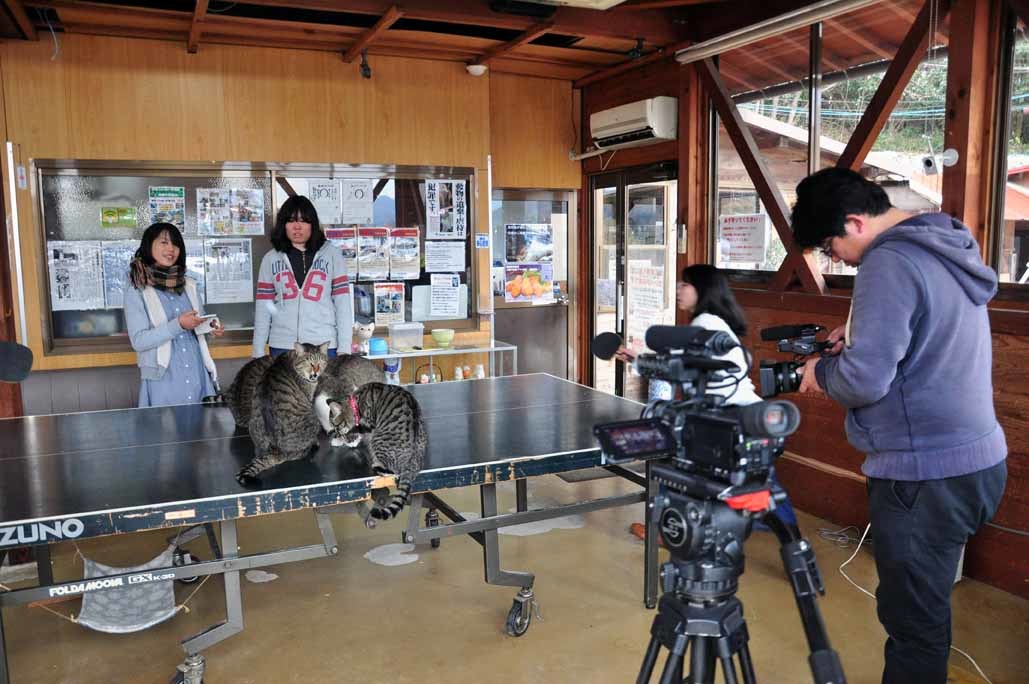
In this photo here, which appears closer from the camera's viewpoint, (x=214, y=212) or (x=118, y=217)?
(x=118, y=217)

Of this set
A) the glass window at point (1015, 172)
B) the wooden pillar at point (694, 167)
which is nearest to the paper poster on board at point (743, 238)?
the wooden pillar at point (694, 167)

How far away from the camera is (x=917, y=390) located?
1812 mm

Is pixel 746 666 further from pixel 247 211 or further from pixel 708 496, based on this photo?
pixel 247 211

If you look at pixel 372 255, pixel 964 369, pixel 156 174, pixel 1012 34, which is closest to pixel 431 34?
pixel 372 255

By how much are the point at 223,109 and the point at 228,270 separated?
1.03 metres

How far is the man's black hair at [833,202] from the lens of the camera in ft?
6.13

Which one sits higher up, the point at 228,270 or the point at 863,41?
the point at 863,41

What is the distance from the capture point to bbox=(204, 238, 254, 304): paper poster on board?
200 inches

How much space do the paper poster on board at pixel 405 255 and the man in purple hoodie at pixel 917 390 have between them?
3.99 metres

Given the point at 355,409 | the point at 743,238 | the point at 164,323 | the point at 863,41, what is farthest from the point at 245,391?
the point at 863,41

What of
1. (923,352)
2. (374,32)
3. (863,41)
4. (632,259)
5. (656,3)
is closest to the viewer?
(923,352)

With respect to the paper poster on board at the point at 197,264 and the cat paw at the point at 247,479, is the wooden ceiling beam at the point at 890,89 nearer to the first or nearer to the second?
the cat paw at the point at 247,479

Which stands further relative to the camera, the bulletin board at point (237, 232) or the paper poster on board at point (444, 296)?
the paper poster on board at point (444, 296)

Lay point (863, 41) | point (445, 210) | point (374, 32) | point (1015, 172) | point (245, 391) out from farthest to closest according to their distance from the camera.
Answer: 1. point (445, 210)
2. point (374, 32)
3. point (863, 41)
4. point (1015, 172)
5. point (245, 391)
